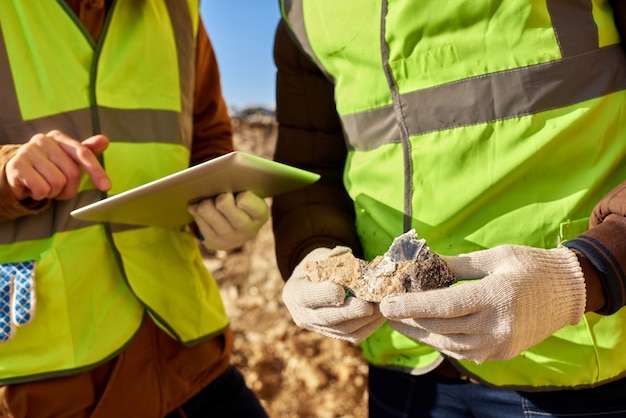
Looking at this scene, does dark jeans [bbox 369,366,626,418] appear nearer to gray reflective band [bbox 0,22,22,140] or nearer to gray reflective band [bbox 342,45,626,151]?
gray reflective band [bbox 342,45,626,151]

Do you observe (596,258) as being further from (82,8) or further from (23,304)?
(82,8)

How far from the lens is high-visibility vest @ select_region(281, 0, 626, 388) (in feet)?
3.87

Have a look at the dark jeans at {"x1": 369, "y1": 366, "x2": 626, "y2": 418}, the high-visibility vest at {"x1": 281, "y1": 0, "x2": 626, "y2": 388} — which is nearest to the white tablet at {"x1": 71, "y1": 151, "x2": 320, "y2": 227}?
the high-visibility vest at {"x1": 281, "y1": 0, "x2": 626, "y2": 388}

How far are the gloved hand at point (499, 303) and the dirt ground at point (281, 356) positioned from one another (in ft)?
8.14

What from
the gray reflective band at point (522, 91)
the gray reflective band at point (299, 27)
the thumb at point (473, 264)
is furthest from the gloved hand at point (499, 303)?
the gray reflective band at point (299, 27)

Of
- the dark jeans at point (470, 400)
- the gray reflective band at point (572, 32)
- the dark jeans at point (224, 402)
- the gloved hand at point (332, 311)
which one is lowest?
the dark jeans at point (224, 402)

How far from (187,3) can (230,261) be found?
3.73 meters

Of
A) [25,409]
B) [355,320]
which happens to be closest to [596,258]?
[355,320]

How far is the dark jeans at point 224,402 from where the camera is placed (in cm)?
172

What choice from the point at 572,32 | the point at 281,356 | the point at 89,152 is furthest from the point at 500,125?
the point at 281,356

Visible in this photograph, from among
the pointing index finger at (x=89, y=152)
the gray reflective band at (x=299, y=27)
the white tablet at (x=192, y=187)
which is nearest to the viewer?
the white tablet at (x=192, y=187)

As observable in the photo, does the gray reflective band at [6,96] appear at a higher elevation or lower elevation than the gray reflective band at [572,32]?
lower

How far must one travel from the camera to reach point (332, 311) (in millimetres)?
1136

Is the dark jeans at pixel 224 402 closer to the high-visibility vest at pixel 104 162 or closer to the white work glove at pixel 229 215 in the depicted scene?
the high-visibility vest at pixel 104 162
